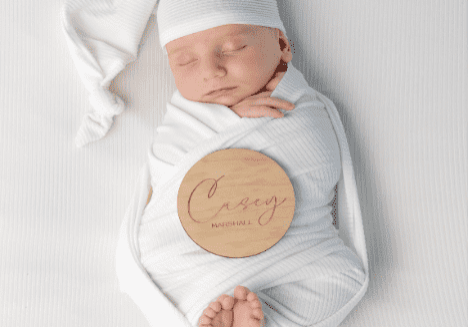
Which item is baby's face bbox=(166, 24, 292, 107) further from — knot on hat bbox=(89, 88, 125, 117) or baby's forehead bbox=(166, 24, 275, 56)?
knot on hat bbox=(89, 88, 125, 117)

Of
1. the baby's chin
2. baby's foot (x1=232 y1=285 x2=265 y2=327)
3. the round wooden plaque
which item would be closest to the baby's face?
the baby's chin

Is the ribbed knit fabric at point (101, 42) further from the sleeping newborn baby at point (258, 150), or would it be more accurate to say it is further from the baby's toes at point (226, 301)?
the baby's toes at point (226, 301)

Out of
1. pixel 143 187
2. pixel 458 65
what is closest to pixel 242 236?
pixel 143 187

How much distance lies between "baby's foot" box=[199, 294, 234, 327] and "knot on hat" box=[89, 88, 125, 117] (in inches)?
19.7

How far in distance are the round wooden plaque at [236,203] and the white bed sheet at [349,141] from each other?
0.27 meters

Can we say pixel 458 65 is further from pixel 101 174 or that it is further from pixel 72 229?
pixel 72 229

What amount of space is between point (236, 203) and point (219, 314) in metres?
0.19

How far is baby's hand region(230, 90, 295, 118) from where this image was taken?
678 mm

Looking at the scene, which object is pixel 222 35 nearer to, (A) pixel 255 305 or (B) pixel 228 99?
(B) pixel 228 99

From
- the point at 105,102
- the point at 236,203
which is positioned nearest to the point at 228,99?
the point at 236,203

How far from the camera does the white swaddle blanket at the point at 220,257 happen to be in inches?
25.7

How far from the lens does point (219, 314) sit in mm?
604

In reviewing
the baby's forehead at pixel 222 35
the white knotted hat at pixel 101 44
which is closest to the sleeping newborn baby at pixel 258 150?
the baby's forehead at pixel 222 35

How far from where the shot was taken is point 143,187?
801 millimetres
